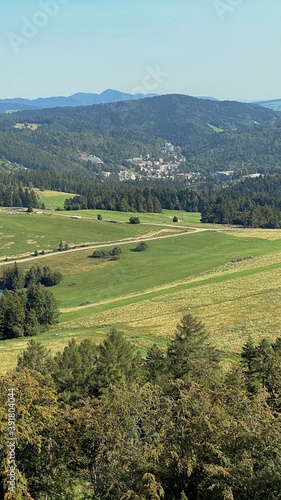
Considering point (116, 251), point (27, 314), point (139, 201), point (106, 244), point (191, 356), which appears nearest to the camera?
point (191, 356)

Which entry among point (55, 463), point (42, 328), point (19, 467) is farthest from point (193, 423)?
point (42, 328)

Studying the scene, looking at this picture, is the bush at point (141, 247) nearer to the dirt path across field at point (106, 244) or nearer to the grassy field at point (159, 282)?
the grassy field at point (159, 282)

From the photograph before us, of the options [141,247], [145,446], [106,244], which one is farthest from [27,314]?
[106,244]

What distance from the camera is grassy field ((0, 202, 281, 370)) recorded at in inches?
2191

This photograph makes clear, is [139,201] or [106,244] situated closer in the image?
[106,244]

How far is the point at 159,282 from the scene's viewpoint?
285 feet

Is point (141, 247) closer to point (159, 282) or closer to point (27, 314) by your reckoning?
point (159, 282)

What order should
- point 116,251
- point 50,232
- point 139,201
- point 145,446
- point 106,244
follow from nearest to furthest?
point 145,446, point 116,251, point 106,244, point 50,232, point 139,201

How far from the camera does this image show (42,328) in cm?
6238

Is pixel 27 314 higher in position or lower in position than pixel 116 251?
lower

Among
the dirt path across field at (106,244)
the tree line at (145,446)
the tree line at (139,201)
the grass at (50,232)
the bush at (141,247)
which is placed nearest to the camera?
the tree line at (145,446)

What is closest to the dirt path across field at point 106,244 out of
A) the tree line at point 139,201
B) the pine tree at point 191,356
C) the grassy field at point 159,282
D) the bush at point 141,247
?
the grassy field at point 159,282

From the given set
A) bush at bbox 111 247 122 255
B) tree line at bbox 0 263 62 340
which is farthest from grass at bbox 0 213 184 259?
tree line at bbox 0 263 62 340

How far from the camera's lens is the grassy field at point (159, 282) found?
5566 centimetres
